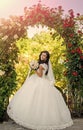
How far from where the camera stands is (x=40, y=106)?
29.4 ft

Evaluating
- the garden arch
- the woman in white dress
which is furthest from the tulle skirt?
the garden arch

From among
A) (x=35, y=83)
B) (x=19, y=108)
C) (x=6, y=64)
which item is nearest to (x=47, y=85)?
(x=35, y=83)

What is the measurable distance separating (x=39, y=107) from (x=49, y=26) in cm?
351

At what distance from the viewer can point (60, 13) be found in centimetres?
1152

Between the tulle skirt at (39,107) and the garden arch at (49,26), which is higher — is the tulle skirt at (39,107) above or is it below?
below

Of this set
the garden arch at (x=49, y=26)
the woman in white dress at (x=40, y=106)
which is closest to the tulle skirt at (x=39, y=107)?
the woman in white dress at (x=40, y=106)

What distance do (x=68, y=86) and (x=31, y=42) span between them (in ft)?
42.5

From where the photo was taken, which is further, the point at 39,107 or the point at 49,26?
the point at 49,26

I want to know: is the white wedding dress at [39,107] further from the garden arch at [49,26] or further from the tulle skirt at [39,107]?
the garden arch at [49,26]

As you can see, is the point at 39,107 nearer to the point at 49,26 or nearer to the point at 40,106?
the point at 40,106

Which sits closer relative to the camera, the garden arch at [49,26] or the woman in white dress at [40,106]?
the woman in white dress at [40,106]

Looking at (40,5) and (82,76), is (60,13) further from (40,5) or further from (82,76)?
Answer: (82,76)

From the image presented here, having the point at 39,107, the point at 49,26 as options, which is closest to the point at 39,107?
the point at 39,107

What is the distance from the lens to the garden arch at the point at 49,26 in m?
10.8
